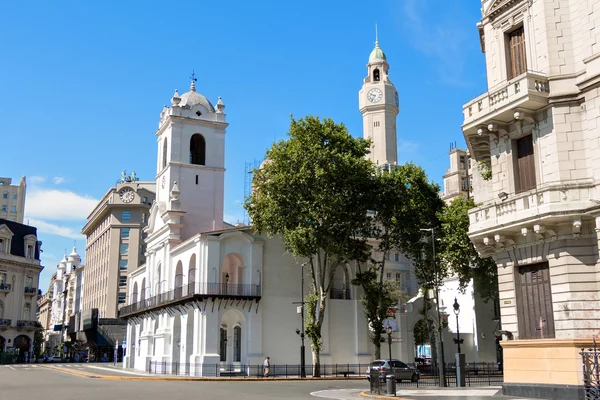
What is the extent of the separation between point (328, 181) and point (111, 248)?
67.8 meters

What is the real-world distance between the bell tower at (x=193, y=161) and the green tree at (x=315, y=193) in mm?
12144

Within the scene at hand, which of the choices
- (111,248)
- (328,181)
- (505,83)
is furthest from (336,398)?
(111,248)

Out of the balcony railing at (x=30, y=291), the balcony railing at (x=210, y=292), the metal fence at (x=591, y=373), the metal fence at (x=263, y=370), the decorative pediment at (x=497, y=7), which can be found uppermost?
the decorative pediment at (x=497, y=7)

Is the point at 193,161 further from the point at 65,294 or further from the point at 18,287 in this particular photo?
the point at 65,294

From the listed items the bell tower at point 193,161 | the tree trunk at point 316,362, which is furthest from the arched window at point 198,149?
the tree trunk at point 316,362

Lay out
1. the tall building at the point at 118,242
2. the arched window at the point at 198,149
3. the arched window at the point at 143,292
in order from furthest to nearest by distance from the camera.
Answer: the tall building at the point at 118,242 < the arched window at the point at 143,292 < the arched window at the point at 198,149

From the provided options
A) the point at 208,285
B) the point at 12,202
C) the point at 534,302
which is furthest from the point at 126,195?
the point at 534,302

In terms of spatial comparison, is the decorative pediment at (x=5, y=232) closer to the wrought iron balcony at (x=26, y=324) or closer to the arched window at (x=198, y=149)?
the wrought iron balcony at (x=26, y=324)

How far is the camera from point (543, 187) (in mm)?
20531

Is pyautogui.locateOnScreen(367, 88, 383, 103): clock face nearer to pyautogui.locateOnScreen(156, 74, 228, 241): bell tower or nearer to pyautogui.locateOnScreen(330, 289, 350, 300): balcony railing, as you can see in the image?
pyautogui.locateOnScreen(156, 74, 228, 241): bell tower

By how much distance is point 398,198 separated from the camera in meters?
44.9

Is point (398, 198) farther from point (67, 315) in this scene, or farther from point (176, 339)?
point (67, 315)

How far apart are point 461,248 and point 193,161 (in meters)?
26.0

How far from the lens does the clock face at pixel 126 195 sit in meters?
103
